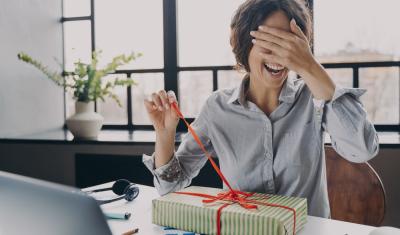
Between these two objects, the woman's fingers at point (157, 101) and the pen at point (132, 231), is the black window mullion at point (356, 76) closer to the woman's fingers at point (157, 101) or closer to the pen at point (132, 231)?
the woman's fingers at point (157, 101)

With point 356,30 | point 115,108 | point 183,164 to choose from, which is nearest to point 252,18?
point 183,164

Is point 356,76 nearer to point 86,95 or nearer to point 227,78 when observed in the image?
point 227,78

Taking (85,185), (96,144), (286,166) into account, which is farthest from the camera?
(85,185)

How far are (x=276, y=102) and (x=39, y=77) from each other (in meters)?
2.57

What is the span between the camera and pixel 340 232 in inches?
37.4

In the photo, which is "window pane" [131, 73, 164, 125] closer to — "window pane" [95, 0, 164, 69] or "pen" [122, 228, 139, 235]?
"window pane" [95, 0, 164, 69]

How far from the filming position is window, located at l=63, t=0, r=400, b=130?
2746 mm

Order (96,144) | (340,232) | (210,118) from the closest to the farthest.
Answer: (340,232) < (210,118) < (96,144)

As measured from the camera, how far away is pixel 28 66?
10.7 ft

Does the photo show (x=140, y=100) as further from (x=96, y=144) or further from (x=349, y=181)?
(x=349, y=181)

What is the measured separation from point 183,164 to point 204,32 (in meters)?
1.96

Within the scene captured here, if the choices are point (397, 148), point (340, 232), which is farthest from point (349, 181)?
point (397, 148)

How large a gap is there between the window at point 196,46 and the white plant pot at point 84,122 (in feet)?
1.57

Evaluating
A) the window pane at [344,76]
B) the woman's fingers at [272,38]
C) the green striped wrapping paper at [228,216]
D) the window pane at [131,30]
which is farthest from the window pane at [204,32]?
the green striped wrapping paper at [228,216]
